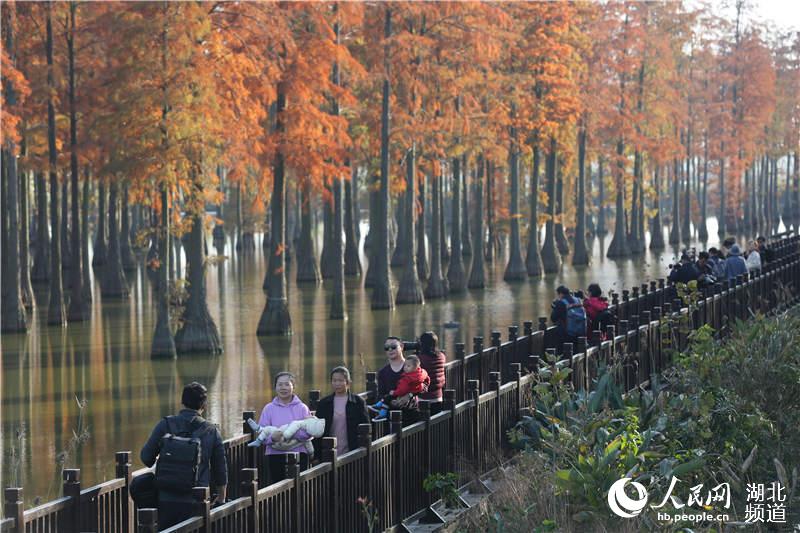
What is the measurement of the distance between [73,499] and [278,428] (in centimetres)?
220

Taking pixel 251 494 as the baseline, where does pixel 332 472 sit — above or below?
below

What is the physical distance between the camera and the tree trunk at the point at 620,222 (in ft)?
234

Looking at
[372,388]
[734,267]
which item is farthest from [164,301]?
[372,388]

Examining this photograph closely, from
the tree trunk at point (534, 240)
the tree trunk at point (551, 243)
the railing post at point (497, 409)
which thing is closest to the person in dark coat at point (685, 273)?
the railing post at point (497, 409)

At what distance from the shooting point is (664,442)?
13398mm

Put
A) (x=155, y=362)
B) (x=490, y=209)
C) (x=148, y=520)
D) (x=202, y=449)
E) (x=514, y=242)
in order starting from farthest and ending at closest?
(x=490, y=209), (x=514, y=242), (x=155, y=362), (x=202, y=449), (x=148, y=520)

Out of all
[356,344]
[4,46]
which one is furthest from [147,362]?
[4,46]

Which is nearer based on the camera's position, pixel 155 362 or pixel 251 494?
pixel 251 494

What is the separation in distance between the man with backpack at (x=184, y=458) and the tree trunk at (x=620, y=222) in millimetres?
61474

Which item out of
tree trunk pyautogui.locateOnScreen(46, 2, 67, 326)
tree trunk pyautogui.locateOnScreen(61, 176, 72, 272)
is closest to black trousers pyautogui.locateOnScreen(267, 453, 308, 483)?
tree trunk pyautogui.locateOnScreen(46, 2, 67, 326)

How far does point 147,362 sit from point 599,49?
4395cm

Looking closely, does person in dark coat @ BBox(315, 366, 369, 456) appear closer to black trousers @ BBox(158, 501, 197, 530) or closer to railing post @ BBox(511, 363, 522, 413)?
black trousers @ BBox(158, 501, 197, 530)

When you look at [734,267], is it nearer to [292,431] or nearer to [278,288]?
[278,288]

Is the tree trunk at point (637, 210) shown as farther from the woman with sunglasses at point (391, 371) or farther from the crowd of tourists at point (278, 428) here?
the woman with sunglasses at point (391, 371)
